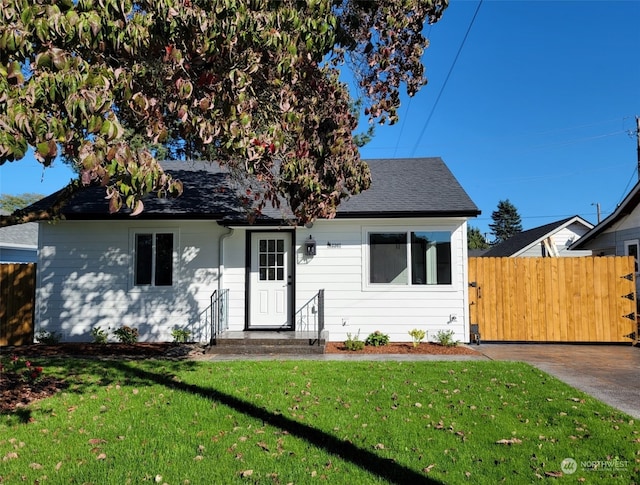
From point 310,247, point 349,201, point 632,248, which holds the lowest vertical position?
point 310,247

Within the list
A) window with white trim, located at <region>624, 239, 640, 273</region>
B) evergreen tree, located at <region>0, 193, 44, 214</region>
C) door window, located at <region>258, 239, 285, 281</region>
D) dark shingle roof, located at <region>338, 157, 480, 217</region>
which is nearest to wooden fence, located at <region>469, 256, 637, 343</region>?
dark shingle roof, located at <region>338, 157, 480, 217</region>

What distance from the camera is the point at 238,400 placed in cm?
511

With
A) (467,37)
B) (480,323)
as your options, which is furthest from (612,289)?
(467,37)

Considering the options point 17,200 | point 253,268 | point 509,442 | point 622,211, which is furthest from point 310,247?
point 17,200

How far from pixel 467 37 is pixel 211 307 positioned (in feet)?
30.2

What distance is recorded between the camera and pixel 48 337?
9.53 metres

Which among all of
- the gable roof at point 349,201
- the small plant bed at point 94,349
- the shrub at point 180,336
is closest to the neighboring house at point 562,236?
the gable roof at point 349,201

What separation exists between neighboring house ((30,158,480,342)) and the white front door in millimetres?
24

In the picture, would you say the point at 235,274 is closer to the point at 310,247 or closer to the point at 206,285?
the point at 206,285

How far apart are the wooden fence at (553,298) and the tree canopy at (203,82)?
5290 mm

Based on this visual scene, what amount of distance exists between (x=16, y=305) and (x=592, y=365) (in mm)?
12565

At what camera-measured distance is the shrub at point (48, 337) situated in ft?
31.1

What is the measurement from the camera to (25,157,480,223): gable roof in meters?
9.30

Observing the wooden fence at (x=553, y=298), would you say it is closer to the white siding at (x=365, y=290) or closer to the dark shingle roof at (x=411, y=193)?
the white siding at (x=365, y=290)
